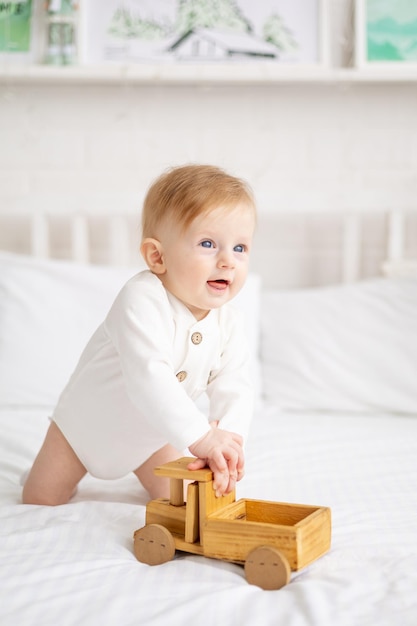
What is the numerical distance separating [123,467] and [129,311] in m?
0.27

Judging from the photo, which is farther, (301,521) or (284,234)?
(284,234)

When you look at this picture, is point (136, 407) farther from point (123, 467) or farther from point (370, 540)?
point (370, 540)

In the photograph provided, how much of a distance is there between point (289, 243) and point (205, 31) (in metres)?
0.62

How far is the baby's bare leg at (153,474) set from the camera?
1.19m

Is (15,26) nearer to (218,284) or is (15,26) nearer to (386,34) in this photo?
(386,34)

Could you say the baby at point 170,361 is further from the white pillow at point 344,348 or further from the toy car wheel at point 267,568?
the white pillow at point 344,348

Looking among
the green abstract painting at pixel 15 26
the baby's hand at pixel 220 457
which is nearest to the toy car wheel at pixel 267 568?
the baby's hand at pixel 220 457

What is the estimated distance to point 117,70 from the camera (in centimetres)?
211

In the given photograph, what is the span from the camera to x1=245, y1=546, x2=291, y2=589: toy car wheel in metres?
0.85

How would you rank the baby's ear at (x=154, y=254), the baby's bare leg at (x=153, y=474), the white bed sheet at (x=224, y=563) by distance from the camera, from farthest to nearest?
the baby's bare leg at (x=153, y=474) < the baby's ear at (x=154, y=254) < the white bed sheet at (x=224, y=563)

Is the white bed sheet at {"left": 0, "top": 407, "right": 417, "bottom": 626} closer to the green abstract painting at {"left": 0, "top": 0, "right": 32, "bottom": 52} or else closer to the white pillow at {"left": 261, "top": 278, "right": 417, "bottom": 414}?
the white pillow at {"left": 261, "top": 278, "right": 417, "bottom": 414}

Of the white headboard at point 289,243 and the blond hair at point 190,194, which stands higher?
the blond hair at point 190,194

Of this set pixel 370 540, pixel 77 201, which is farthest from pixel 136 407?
pixel 77 201

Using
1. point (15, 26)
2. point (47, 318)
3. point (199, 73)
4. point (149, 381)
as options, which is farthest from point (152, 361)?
point (15, 26)
